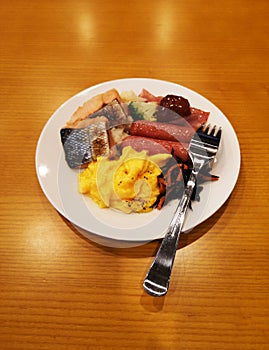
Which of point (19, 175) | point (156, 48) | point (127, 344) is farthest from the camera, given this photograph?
point (156, 48)

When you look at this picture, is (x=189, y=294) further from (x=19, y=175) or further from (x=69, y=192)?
Result: (x=19, y=175)

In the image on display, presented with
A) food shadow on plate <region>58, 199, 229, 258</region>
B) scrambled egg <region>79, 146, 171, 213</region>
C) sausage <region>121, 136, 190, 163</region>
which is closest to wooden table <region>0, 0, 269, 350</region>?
food shadow on plate <region>58, 199, 229, 258</region>

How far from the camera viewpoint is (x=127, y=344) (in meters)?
0.93

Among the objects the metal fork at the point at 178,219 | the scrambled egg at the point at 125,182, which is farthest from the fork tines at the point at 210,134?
the scrambled egg at the point at 125,182

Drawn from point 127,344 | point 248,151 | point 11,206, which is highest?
point 248,151

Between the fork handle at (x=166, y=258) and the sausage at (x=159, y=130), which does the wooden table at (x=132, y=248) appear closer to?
the fork handle at (x=166, y=258)

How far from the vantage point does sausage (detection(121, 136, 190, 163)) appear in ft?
3.97

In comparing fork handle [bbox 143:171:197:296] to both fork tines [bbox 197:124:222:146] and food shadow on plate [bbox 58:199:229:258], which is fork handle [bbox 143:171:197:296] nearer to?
food shadow on plate [bbox 58:199:229:258]

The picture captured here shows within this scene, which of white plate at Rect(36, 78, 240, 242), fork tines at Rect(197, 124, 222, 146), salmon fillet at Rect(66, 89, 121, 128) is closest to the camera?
white plate at Rect(36, 78, 240, 242)

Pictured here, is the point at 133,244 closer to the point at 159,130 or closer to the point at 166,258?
the point at 166,258

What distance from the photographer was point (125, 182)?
3.61ft

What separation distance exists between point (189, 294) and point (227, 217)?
0.31 m

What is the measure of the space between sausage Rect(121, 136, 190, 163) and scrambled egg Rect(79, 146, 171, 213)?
0.18 feet

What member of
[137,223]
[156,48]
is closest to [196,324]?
[137,223]
